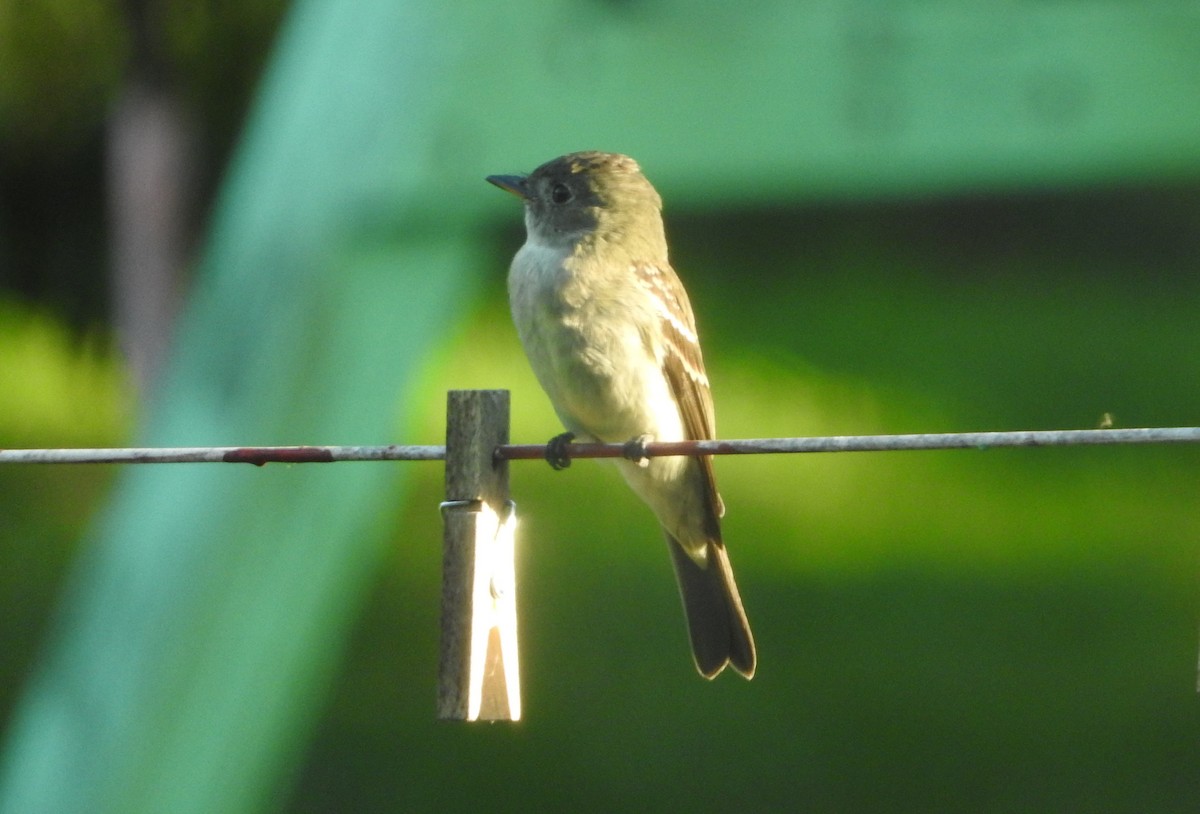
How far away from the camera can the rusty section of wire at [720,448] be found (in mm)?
2113

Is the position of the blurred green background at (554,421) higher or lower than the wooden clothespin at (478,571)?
higher

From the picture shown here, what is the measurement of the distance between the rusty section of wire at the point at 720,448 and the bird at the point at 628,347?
3.95ft

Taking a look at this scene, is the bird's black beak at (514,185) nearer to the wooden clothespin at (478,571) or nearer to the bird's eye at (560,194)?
the bird's eye at (560,194)

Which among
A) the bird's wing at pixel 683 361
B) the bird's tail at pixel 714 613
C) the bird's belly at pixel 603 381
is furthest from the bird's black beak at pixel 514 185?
the bird's tail at pixel 714 613

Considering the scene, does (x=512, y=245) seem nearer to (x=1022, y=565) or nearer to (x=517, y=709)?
(x=1022, y=565)

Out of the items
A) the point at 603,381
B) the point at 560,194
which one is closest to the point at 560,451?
the point at 603,381

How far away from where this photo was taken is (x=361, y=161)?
5293 mm

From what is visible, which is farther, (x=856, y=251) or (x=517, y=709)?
(x=856, y=251)

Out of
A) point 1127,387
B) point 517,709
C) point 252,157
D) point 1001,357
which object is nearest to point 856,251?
point 1001,357

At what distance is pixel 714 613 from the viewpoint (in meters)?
4.11

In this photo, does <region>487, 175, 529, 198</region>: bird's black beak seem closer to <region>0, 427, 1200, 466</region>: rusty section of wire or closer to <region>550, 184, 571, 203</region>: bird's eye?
<region>550, 184, 571, 203</region>: bird's eye

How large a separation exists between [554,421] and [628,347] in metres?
0.81

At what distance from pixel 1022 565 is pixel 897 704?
0.52 meters

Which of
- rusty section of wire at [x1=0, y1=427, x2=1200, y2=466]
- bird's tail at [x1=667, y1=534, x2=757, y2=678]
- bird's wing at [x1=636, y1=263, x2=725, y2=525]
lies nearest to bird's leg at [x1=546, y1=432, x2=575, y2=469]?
rusty section of wire at [x1=0, y1=427, x2=1200, y2=466]
